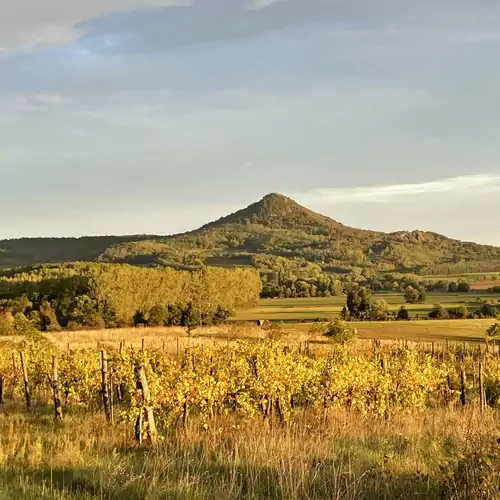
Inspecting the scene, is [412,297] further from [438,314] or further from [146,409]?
[146,409]

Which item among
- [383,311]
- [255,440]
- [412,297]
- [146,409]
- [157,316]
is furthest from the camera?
[412,297]

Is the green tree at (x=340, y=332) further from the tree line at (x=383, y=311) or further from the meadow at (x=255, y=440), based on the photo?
the tree line at (x=383, y=311)

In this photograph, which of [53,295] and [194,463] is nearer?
[194,463]

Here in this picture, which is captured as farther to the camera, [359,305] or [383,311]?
[359,305]

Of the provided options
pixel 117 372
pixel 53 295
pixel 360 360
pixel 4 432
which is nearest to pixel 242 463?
pixel 4 432

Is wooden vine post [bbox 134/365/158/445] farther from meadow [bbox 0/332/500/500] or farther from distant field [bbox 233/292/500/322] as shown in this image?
distant field [bbox 233/292/500/322]

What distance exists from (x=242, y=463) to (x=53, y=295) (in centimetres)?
6516

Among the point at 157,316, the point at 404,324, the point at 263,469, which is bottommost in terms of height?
the point at 404,324

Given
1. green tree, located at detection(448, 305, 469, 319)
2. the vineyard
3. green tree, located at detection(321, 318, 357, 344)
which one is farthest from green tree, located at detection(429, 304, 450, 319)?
the vineyard

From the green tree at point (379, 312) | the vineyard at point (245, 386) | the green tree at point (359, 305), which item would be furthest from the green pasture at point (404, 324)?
the vineyard at point (245, 386)

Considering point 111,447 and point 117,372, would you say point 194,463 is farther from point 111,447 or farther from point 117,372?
point 117,372

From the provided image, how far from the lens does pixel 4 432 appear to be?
355 inches

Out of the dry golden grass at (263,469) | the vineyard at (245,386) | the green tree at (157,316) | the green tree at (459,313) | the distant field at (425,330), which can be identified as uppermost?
the dry golden grass at (263,469)

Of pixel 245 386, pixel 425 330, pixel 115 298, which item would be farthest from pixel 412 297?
pixel 245 386
